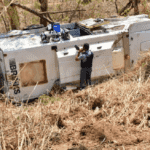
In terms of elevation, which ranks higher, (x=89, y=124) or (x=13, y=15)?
(x=13, y=15)

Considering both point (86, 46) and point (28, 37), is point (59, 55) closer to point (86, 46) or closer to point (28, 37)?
point (86, 46)

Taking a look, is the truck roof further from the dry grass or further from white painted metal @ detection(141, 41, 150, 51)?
the dry grass

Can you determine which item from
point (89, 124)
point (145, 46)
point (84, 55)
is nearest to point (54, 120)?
point (89, 124)

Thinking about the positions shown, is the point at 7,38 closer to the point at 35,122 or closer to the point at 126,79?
the point at 126,79

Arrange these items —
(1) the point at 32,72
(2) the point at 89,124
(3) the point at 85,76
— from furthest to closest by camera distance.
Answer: (3) the point at 85,76 → (1) the point at 32,72 → (2) the point at 89,124

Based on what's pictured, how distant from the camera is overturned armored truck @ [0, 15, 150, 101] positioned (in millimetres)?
4992

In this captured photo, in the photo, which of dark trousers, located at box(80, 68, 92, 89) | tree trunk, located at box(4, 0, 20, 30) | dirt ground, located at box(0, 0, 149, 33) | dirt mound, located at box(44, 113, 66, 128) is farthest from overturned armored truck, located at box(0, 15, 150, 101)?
dirt ground, located at box(0, 0, 149, 33)

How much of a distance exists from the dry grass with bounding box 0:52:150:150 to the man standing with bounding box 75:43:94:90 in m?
1.49

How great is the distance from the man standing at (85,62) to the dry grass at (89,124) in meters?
1.49

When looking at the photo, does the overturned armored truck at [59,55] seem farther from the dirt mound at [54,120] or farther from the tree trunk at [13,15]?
the dirt mound at [54,120]

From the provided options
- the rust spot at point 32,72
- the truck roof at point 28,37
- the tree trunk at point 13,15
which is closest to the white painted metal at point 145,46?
the truck roof at point 28,37

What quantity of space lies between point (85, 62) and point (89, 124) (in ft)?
8.21

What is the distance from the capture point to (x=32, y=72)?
5066 mm

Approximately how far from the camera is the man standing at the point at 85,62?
4977 millimetres
